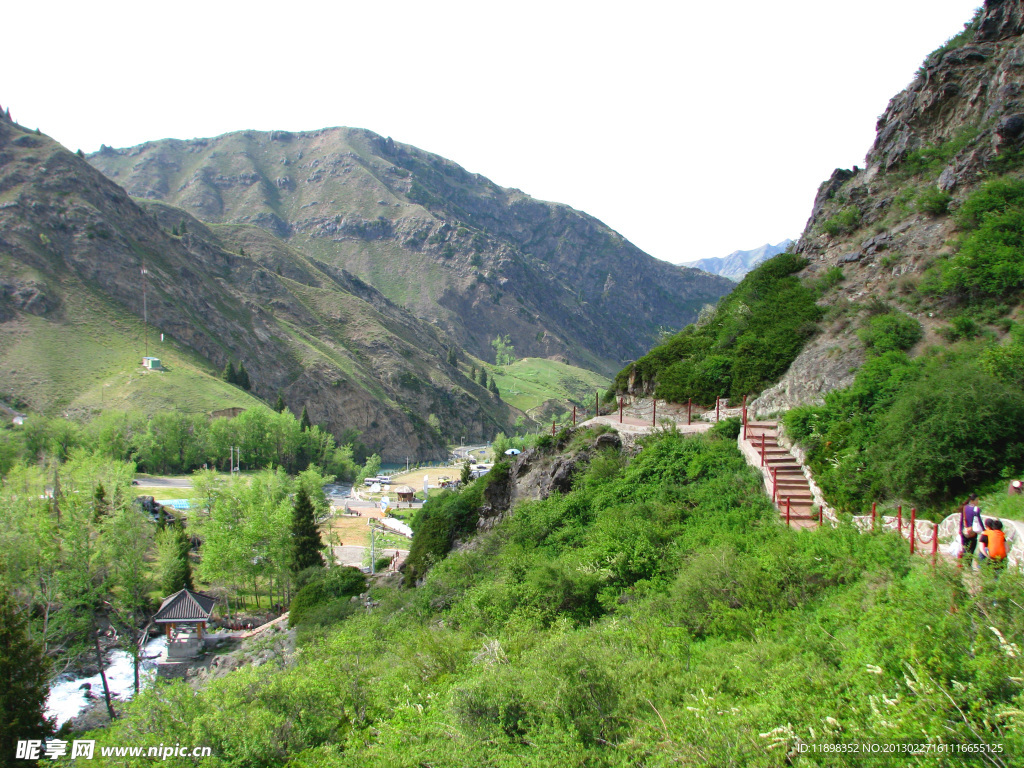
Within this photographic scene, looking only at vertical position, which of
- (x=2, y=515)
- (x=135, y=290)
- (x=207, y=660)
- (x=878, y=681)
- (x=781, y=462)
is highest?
(x=135, y=290)

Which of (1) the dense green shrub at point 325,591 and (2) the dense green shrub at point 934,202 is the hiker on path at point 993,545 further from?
(1) the dense green shrub at point 325,591

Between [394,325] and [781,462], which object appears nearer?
[781,462]

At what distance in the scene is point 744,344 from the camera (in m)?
24.0

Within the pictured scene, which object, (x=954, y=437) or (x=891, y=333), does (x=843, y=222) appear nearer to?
(x=891, y=333)

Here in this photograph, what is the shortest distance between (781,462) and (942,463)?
4.48 metres

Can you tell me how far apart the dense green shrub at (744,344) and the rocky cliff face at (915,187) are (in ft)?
2.91

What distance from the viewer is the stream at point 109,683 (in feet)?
96.1

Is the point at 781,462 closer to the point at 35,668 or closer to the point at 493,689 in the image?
the point at 493,689

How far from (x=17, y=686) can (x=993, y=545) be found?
23.0 meters

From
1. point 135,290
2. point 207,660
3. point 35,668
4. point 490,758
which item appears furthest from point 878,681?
point 135,290

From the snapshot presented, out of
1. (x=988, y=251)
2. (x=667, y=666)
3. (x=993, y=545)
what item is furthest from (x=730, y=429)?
(x=667, y=666)

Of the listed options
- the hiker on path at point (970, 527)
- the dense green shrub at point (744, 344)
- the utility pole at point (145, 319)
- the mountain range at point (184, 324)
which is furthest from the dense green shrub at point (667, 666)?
the utility pole at point (145, 319)

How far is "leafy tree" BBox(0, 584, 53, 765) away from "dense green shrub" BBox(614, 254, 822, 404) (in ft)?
77.3

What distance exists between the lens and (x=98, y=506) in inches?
1710
